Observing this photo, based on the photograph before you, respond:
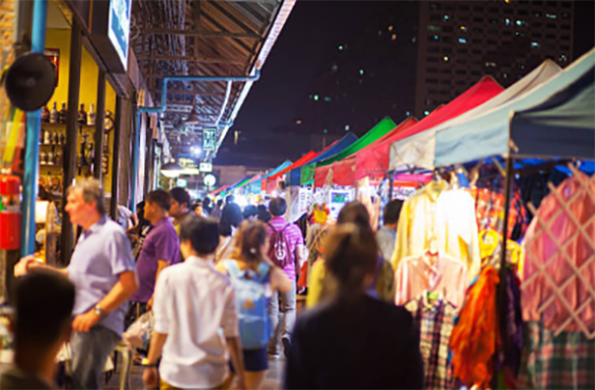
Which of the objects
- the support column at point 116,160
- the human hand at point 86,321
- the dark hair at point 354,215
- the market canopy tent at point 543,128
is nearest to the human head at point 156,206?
the dark hair at point 354,215

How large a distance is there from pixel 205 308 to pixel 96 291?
0.94 m

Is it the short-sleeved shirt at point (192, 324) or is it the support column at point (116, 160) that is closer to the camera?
the short-sleeved shirt at point (192, 324)

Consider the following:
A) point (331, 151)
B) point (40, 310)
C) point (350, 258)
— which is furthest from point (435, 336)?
point (331, 151)

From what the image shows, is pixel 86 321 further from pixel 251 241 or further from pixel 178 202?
pixel 178 202

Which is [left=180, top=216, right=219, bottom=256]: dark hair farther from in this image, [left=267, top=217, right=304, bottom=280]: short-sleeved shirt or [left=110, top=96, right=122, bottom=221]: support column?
[left=110, top=96, right=122, bottom=221]: support column

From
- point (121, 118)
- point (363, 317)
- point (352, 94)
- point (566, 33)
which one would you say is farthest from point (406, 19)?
point (363, 317)

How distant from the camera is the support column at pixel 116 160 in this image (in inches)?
425

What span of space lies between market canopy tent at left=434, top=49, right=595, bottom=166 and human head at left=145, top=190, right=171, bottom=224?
9.55 feet

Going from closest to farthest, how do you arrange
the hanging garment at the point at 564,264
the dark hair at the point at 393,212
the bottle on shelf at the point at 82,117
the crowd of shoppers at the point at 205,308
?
the crowd of shoppers at the point at 205,308, the hanging garment at the point at 564,264, the dark hair at the point at 393,212, the bottle on shelf at the point at 82,117

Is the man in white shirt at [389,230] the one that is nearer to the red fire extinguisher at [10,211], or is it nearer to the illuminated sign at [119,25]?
the red fire extinguisher at [10,211]

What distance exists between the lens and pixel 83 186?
4277 millimetres

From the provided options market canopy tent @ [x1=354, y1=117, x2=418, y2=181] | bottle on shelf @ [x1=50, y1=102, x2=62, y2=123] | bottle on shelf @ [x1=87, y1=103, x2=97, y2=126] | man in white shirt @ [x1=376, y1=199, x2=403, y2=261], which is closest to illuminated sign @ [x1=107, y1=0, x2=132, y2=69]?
bottle on shelf @ [x1=50, y1=102, x2=62, y2=123]

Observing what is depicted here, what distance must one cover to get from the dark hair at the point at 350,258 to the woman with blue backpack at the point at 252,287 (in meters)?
1.89

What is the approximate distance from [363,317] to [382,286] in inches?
92.1
